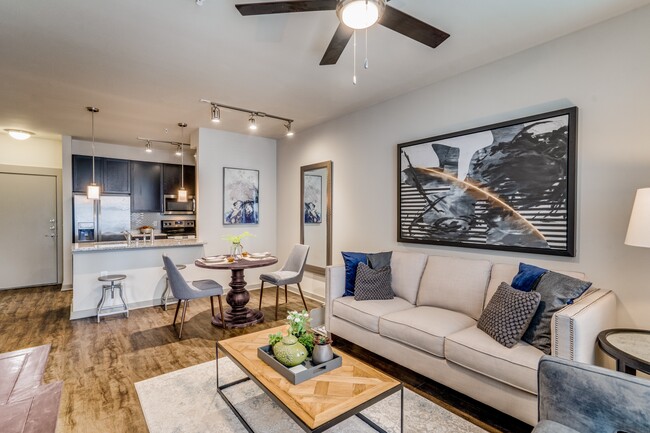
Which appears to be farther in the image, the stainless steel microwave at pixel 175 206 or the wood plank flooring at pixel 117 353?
the stainless steel microwave at pixel 175 206

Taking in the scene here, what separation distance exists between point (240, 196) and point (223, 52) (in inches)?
121

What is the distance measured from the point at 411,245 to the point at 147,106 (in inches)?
147

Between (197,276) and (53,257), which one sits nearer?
(197,276)

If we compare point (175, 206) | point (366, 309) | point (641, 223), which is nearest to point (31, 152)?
point (175, 206)

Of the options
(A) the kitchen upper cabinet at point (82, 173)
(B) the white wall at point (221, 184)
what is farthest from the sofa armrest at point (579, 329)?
(A) the kitchen upper cabinet at point (82, 173)

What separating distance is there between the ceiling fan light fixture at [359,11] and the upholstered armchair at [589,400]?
71.1 inches

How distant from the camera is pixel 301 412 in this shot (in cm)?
151

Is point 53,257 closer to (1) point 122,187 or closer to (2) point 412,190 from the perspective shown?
(1) point 122,187

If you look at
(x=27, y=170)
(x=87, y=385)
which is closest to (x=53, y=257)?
(x=27, y=170)

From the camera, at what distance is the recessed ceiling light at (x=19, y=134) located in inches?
205

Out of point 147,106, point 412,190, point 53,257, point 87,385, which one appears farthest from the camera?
point 53,257

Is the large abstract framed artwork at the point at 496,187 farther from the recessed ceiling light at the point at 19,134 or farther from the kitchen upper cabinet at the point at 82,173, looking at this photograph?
the recessed ceiling light at the point at 19,134

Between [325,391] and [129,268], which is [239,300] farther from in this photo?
[325,391]

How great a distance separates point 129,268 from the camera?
4.55 metres
